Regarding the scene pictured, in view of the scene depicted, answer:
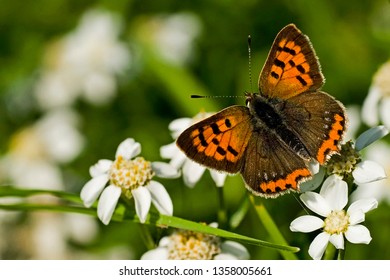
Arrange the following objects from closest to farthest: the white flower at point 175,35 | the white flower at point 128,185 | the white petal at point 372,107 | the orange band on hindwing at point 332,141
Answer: the orange band on hindwing at point 332,141, the white flower at point 128,185, the white petal at point 372,107, the white flower at point 175,35

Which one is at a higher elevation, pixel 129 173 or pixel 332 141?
pixel 129 173

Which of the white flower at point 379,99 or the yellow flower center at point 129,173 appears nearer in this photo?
the yellow flower center at point 129,173

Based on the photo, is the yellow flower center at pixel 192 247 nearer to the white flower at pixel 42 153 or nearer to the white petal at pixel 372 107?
the white petal at pixel 372 107

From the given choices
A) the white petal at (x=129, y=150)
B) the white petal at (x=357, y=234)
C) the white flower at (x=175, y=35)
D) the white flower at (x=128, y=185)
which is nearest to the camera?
the white petal at (x=357, y=234)

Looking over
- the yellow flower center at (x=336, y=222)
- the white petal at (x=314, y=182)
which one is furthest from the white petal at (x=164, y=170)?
the yellow flower center at (x=336, y=222)

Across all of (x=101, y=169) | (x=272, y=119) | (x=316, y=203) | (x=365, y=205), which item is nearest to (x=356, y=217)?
(x=365, y=205)

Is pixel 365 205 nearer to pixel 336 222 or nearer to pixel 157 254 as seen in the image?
pixel 336 222
